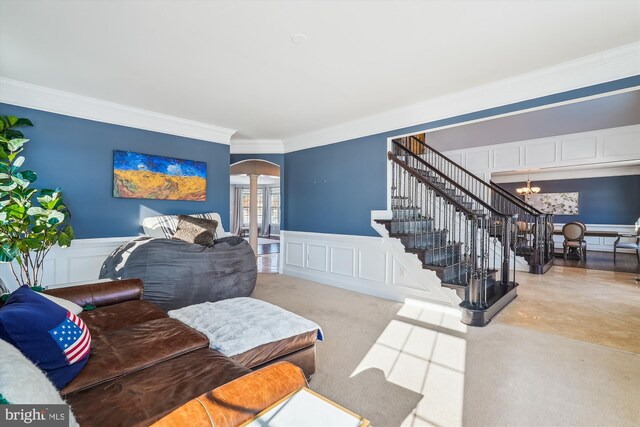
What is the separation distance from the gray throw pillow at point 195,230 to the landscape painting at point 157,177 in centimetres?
48

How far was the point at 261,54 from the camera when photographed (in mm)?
2742

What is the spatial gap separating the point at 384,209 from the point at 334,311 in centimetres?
168

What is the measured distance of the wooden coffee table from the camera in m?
0.94

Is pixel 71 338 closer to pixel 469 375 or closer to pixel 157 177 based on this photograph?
pixel 469 375

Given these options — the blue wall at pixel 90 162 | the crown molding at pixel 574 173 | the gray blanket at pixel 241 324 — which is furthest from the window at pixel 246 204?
the gray blanket at pixel 241 324

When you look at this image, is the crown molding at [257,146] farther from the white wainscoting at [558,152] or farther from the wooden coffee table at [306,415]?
the wooden coffee table at [306,415]

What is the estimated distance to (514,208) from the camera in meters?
7.00

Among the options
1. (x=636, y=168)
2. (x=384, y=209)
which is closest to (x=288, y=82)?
(x=384, y=209)

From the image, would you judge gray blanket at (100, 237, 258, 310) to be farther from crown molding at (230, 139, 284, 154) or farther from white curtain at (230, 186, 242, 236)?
white curtain at (230, 186, 242, 236)

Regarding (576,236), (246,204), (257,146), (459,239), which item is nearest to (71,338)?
(459,239)

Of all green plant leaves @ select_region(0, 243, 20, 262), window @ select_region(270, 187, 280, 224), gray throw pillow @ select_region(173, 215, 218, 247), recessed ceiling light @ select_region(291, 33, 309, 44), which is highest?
recessed ceiling light @ select_region(291, 33, 309, 44)

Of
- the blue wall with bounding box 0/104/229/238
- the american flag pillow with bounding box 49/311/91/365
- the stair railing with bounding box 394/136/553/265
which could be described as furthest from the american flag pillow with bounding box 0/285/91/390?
the stair railing with bounding box 394/136/553/265

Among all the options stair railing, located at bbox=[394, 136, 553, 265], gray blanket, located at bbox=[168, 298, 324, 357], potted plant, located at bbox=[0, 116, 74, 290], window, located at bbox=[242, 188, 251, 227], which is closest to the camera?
gray blanket, located at bbox=[168, 298, 324, 357]

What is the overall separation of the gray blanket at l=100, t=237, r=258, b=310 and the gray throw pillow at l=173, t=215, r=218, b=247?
0.38m
